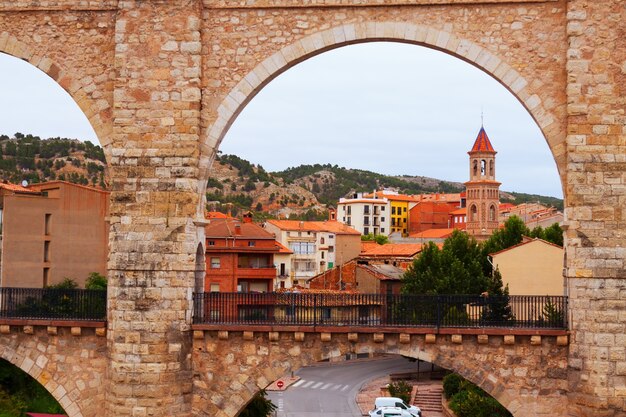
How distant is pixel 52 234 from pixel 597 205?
26.1 meters

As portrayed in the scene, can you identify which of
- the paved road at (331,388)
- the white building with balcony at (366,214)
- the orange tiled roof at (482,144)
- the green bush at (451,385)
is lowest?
the paved road at (331,388)

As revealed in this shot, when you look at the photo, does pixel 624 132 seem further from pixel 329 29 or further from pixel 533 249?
pixel 533 249

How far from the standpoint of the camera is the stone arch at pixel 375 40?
1447 centimetres

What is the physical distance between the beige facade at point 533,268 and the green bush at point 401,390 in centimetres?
596

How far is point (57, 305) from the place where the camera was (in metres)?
15.9

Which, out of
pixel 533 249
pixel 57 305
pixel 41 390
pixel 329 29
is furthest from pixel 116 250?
pixel 533 249

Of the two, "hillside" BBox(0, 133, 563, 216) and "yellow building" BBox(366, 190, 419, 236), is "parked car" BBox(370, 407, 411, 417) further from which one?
"yellow building" BBox(366, 190, 419, 236)

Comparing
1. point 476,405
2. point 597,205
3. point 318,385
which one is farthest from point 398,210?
point 597,205

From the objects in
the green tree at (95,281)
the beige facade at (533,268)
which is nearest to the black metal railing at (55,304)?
the beige facade at (533,268)

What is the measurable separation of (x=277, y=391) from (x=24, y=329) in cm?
2595

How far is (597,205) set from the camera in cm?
1393

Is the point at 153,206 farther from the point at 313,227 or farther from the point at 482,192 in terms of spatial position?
the point at 482,192

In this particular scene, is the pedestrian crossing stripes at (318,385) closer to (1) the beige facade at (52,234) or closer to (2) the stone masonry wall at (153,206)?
(1) the beige facade at (52,234)

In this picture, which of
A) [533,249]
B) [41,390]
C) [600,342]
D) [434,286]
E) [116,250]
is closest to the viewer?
[600,342]
